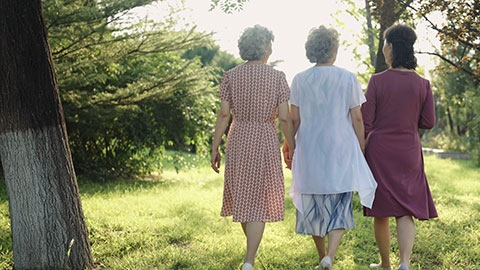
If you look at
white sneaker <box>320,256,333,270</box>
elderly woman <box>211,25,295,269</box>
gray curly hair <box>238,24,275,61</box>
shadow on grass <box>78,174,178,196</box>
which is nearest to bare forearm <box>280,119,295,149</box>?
elderly woman <box>211,25,295,269</box>

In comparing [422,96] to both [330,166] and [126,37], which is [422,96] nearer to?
[330,166]

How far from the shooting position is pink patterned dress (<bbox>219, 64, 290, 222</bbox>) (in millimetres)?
3885

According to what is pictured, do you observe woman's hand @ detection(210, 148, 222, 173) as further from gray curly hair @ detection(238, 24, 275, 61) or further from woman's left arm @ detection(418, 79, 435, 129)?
woman's left arm @ detection(418, 79, 435, 129)

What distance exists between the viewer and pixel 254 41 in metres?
3.89

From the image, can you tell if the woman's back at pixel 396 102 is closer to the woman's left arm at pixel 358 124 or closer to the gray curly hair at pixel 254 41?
the woman's left arm at pixel 358 124

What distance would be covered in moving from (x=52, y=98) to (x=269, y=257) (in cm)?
235

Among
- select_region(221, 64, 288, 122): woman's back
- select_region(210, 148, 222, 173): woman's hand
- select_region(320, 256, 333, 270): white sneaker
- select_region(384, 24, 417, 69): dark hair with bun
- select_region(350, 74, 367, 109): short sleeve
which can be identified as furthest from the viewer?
select_region(210, 148, 222, 173): woman's hand

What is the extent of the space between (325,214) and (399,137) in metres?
0.84

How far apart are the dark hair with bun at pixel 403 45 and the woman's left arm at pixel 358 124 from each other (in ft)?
1.72

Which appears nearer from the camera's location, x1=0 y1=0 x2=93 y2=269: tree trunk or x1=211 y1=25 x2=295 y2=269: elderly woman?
x1=0 y1=0 x2=93 y2=269: tree trunk

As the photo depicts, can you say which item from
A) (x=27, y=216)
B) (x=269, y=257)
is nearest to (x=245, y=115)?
(x=269, y=257)

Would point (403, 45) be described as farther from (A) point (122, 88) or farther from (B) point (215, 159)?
(A) point (122, 88)

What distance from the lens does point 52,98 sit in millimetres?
A: 3910

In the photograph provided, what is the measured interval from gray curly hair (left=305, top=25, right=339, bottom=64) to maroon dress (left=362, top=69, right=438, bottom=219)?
44cm
